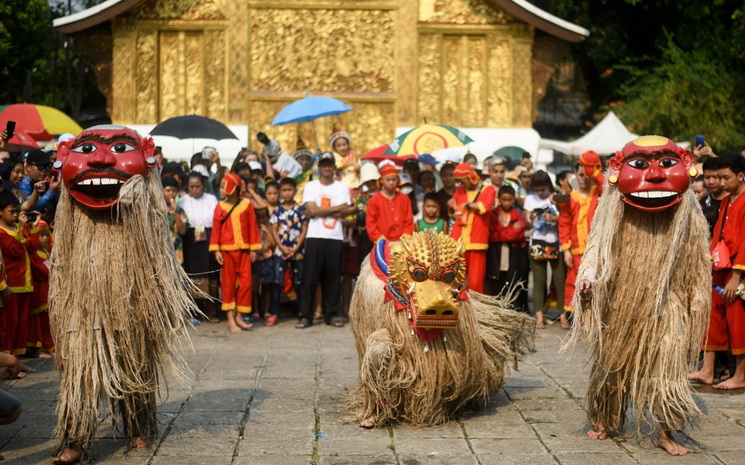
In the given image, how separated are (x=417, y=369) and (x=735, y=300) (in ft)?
9.40

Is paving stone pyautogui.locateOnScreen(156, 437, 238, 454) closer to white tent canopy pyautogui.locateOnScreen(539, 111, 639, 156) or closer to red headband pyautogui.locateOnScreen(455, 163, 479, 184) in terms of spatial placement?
red headband pyautogui.locateOnScreen(455, 163, 479, 184)

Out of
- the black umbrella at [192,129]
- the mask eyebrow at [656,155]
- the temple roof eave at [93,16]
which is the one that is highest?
the temple roof eave at [93,16]

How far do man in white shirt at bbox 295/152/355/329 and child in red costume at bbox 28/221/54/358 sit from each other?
2888mm

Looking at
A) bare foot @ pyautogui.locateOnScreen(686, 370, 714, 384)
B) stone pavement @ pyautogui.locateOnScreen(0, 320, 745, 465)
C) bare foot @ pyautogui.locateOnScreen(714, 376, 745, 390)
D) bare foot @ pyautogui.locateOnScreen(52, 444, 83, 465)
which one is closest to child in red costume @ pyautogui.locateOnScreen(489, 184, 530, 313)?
stone pavement @ pyautogui.locateOnScreen(0, 320, 745, 465)

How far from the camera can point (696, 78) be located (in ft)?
70.6

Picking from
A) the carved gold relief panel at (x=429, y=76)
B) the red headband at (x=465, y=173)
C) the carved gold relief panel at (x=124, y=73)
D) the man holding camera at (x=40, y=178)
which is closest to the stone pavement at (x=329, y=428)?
the man holding camera at (x=40, y=178)

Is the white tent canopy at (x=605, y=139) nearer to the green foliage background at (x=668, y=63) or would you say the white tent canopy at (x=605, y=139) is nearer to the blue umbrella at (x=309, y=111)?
the green foliage background at (x=668, y=63)

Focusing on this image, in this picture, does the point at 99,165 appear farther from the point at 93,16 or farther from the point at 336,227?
the point at 93,16

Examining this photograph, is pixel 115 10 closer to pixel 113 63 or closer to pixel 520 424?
pixel 113 63

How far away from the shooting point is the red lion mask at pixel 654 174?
5.98 m

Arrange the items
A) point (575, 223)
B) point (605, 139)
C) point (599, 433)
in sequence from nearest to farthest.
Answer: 1. point (599, 433)
2. point (575, 223)
3. point (605, 139)

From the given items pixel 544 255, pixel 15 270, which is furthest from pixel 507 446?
pixel 544 255

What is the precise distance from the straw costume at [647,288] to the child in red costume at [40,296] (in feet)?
16.8

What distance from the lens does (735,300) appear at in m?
7.86
